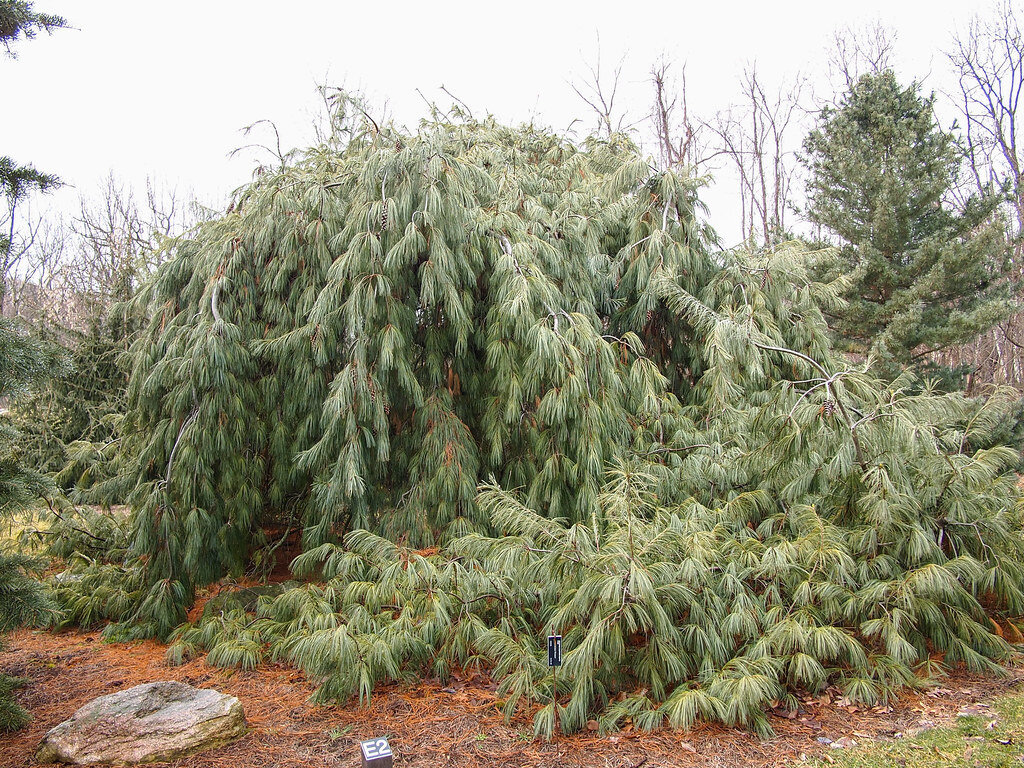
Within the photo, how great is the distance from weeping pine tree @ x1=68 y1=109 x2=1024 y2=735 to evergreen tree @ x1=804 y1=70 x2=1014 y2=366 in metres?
5.14

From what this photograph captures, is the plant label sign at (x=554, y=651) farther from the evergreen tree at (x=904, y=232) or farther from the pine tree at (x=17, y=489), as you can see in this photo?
the evergreen tree at (x=904, y=232)

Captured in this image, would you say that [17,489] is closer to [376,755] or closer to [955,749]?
[376,755]

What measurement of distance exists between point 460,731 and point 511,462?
5.51 feet

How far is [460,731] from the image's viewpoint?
9.21 ft

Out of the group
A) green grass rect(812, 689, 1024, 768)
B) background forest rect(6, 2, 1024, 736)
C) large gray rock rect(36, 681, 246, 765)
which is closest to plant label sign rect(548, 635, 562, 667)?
background forest rect(6, 2, 1024, 736)

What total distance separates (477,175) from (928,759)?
12.5ft

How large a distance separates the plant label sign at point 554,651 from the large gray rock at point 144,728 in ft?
4.52

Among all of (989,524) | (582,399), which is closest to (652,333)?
(582,399)

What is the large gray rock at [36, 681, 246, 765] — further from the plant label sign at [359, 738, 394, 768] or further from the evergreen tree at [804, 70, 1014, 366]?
the evergreen tree at [804, 70, 1014, 366]

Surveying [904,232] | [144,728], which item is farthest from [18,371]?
[904,232]

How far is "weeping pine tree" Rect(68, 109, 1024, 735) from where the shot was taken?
2.92 m

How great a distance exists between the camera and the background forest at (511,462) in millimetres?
2871

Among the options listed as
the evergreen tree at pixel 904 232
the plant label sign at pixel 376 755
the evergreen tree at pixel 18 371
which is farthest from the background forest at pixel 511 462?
the evergreen tree at pixel 904 232

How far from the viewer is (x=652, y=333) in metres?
5.41
